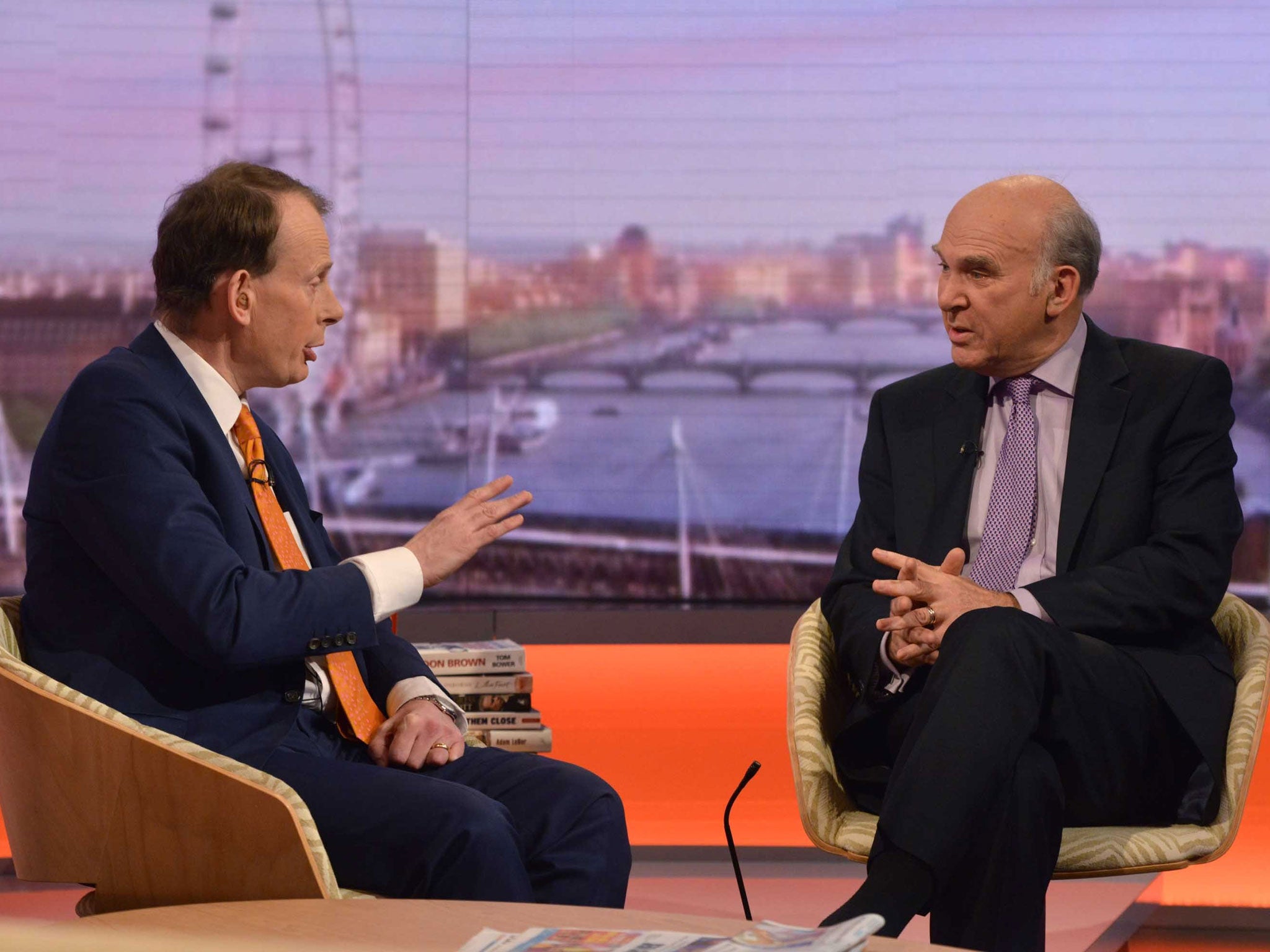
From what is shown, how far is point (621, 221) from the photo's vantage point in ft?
17.4

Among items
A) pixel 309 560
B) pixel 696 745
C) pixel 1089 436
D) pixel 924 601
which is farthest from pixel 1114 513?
pixel 696 745

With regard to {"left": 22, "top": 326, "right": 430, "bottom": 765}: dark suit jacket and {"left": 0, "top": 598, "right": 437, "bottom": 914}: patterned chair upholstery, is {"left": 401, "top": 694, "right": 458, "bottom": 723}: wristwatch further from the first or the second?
{"left": 0, "top": 598, "right": 437, "bottom": 914}: patterned chair upholstery

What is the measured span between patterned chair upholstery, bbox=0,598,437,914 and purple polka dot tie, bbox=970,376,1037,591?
4.01ft

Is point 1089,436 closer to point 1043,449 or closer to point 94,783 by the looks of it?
point 1043,449

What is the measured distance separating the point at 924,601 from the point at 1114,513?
41 centimetres

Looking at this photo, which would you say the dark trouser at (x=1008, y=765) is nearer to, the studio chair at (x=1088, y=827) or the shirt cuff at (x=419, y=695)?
the studio chair at (x=1088, y=827)

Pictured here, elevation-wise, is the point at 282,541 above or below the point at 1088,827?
above

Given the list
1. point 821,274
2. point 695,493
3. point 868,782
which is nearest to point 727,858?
point 868,782

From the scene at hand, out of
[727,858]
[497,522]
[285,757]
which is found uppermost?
[497,522]

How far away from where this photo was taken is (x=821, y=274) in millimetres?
5293

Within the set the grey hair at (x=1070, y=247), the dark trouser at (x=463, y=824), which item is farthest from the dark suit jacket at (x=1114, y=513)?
the dark trouser at (x=463, y=824)

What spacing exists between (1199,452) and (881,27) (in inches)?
123

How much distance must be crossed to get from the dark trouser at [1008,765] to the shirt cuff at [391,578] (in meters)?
0.73

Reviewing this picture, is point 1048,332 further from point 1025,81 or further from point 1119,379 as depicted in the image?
point 1025,81
